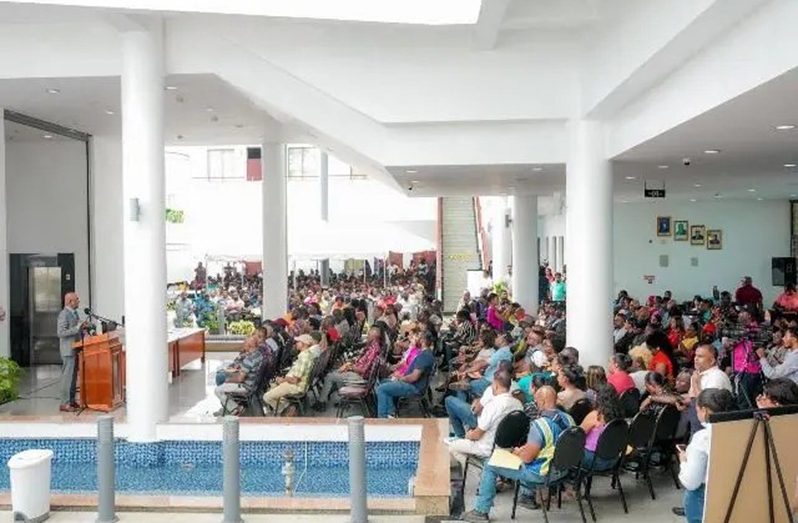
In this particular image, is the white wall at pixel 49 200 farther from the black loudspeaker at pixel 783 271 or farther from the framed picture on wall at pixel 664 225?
the black loudspeaker at pixel 783 271

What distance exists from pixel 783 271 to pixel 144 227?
16.8 m

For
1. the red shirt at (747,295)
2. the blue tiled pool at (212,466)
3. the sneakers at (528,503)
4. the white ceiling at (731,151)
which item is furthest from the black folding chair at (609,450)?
the red shirt at (747,295)

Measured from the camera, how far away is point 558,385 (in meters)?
8.30

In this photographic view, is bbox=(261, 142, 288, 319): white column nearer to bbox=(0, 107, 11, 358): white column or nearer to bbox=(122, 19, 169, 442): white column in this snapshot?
bbox=(0, 107, 11, 358): white column

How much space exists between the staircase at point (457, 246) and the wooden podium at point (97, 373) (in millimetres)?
18279

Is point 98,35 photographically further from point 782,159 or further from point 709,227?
point 709,227

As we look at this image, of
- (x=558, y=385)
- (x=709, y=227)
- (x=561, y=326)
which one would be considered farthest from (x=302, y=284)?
(x=558, y=385)

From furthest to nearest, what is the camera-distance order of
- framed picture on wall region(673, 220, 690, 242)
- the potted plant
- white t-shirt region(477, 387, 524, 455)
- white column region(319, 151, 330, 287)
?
white column region(319, 151, 330, 287) → framed picture on wall region(673, 220, 690, 242) → the potted plant → white t-shirt region(477, 387, 524, 455)

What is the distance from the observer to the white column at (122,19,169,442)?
9.64 metres

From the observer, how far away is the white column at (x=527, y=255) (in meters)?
19.9

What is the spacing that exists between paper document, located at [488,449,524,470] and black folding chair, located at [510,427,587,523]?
24 centimetres

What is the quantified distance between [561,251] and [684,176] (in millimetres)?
13496

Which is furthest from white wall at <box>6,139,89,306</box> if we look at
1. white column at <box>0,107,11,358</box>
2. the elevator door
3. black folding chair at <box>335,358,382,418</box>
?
black folding chair at <box>335,358,382,418</box>

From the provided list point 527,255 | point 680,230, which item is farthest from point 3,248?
point 680,230
